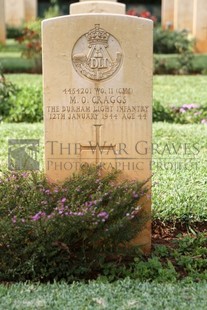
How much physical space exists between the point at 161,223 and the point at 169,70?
37.8 ft

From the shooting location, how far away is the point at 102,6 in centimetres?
644

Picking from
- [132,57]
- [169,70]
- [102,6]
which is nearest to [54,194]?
[132,57]

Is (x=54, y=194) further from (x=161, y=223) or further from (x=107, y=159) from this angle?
(x=161, y=223)

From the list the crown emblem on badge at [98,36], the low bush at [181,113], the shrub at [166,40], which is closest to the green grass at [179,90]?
the low bush at [181,113]

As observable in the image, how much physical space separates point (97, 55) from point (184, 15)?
17.2 metres

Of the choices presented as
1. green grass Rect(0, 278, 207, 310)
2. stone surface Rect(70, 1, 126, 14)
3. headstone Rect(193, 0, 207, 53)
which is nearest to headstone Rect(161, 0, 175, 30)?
headstone Rect(193, 0, 207, 53)

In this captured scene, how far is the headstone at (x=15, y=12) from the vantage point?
23312mm

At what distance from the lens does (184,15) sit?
20.2 meters

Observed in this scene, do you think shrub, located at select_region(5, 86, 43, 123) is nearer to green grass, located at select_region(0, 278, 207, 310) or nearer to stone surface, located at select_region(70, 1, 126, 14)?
stone surface, located at select_region(70, 1, 126, 14)

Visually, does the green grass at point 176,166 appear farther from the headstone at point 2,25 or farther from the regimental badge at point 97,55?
the headstone at point 2,25

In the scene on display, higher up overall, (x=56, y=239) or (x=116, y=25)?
(x=116, y=25)

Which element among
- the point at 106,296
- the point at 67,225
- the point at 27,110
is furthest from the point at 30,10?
the point at 106,296

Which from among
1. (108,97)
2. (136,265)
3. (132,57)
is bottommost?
(136,265)

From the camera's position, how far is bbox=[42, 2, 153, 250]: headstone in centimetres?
371
